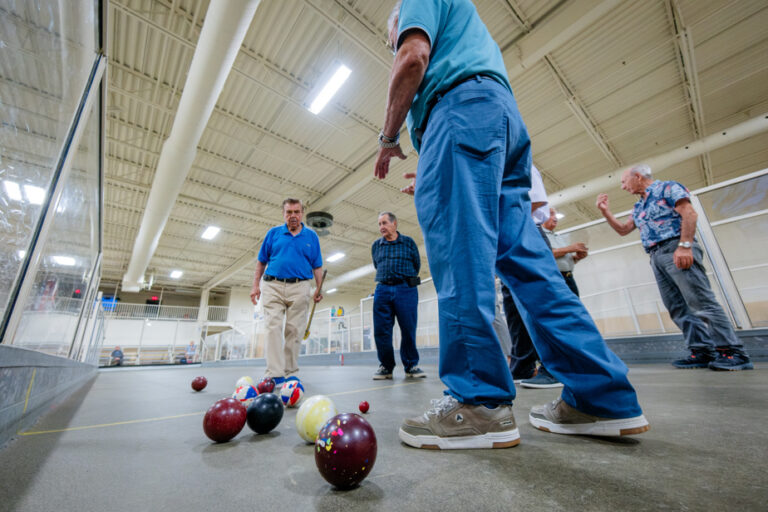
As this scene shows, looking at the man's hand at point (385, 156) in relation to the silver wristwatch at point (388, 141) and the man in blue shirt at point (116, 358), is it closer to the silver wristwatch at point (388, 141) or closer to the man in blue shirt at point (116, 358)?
the silver wristwatch at point (388, 141)

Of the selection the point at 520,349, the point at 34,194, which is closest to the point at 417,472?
the point at 34,194

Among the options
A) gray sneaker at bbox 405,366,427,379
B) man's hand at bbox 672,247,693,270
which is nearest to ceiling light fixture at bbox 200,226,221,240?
gray sneaker at bbox 405,366,427,379

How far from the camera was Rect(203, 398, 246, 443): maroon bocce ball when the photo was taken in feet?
3.43

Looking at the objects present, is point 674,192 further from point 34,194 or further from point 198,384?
point 198,384

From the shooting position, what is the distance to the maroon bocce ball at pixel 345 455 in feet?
2.07

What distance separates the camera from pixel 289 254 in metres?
2.83

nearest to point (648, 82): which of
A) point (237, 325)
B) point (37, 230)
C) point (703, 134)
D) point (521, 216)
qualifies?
point (703, 134)

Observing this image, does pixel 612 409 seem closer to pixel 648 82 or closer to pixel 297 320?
pixel 297 320

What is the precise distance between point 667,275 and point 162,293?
26955 mm

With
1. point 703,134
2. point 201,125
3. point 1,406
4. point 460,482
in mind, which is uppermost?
point 703,134

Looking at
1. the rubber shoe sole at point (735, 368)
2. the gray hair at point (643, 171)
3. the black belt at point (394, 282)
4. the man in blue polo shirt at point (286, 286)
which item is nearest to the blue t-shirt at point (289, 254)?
the man in blue polo shirt at point (286, 286)

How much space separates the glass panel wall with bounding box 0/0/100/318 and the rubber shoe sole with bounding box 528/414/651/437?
1794 mm

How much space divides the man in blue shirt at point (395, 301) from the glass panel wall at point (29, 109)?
7.68 feet

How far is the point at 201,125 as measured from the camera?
19.9 ft
